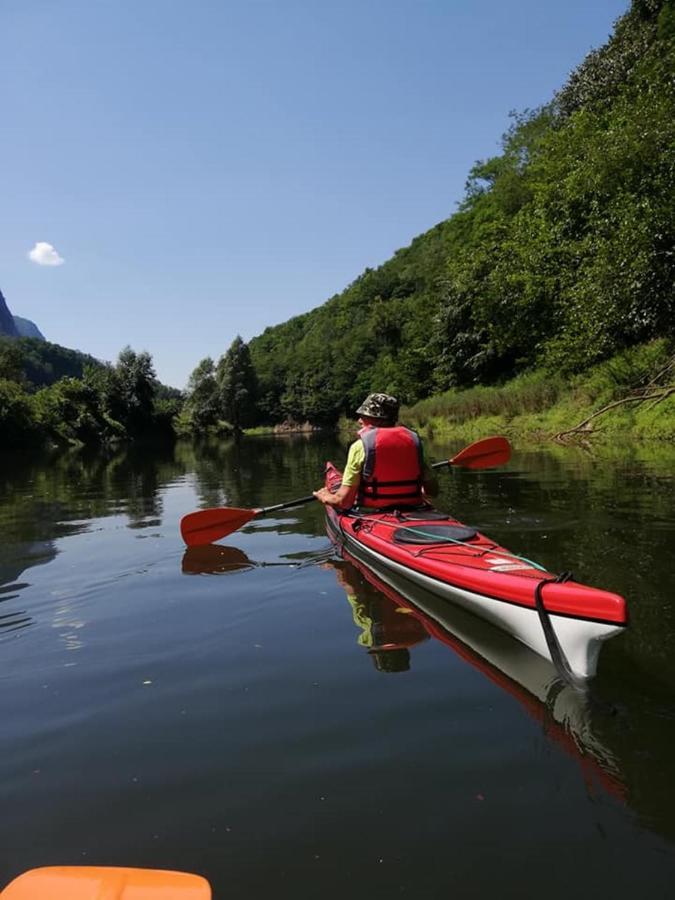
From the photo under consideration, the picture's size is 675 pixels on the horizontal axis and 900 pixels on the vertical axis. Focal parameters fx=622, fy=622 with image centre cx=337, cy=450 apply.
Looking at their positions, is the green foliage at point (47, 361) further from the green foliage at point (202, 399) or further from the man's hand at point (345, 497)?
the man's hand at point (345, 497)

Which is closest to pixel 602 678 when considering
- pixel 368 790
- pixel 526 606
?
pixel 526 606

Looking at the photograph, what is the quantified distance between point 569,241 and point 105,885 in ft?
81.9

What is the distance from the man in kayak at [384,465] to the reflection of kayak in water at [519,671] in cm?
97

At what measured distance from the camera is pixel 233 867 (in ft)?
7.24

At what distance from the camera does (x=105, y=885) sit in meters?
1.82

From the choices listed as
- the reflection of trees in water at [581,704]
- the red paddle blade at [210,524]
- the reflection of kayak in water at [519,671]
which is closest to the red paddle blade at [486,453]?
the red paddle blade at [210,524]

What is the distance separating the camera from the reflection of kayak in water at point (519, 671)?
9.18 ft

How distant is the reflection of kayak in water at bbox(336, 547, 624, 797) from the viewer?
9.18 ft

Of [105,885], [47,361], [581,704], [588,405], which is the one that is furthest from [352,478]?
[47,361]

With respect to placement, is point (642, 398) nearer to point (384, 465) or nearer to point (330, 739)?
point (384, 465)

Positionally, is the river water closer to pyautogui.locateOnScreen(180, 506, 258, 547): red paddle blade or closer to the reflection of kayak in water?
the reflection of kayak in water

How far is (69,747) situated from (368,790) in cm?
157

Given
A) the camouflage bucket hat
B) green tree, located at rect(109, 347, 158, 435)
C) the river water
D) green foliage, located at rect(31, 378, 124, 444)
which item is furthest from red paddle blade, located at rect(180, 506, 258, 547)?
green tree, located at rect(109, 347, 158, 435)

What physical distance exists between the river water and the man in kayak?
82cm
